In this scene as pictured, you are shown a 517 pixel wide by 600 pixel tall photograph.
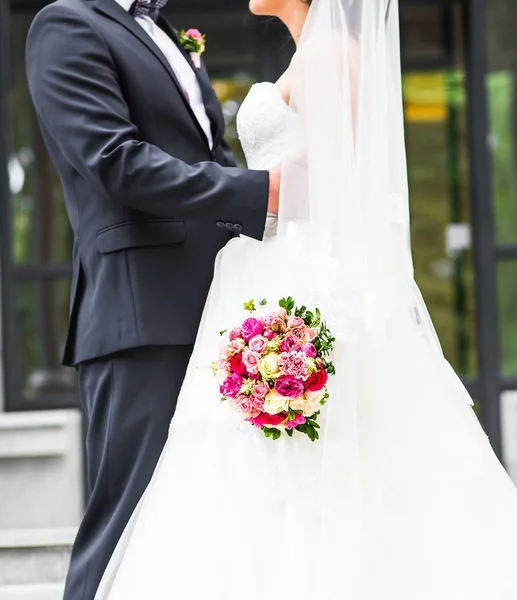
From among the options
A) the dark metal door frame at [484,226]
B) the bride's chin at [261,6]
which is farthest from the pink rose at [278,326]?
the dark metal door frame at [484,226]

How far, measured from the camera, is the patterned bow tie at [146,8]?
2598 mm

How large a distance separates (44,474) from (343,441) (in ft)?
9.20

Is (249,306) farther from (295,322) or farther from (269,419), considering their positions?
(269,419)

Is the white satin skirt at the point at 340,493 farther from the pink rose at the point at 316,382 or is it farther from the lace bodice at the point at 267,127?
the lace bodice at the point at 267,127

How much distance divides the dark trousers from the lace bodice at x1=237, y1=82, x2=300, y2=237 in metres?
0.45

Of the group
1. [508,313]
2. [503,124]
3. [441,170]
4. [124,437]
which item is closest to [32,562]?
[124,437]

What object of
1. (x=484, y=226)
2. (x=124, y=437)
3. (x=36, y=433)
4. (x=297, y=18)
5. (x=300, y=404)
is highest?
(x=297, y=18)

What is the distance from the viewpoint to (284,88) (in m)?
2.47

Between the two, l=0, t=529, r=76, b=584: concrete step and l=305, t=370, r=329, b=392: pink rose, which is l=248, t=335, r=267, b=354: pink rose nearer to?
l=305, t=370, r=329, b=392: pink rose

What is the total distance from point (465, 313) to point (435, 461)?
4142 mm

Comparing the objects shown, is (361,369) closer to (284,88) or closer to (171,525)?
(171,525)

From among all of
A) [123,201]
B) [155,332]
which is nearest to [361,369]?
[155,332]

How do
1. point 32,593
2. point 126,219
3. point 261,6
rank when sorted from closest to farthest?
point 126,219 → point 261,6 → point 32,593

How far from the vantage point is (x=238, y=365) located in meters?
2.14
